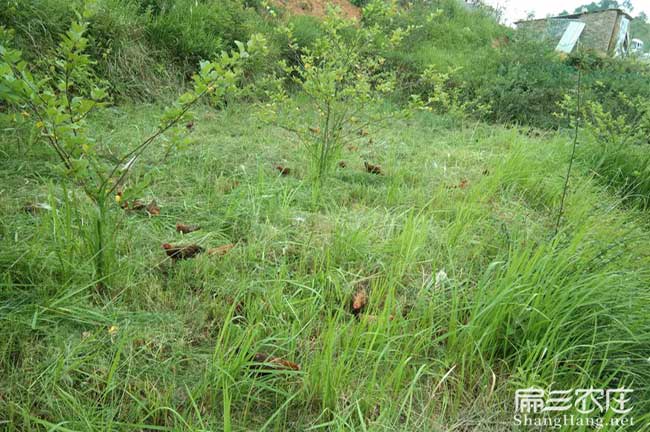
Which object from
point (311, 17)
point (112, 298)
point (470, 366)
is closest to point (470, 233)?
point (470, 366)

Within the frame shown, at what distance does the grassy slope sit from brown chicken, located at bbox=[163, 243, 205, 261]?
0.04m

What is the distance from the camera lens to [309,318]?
128cm

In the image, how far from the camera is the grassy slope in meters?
0.98

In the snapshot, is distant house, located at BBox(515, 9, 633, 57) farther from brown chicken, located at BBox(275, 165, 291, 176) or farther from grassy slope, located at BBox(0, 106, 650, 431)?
grassy slope, located at BBox(0, 106, 650, 431)

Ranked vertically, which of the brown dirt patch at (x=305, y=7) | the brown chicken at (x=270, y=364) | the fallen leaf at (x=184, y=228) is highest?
the brown dirt patch at (x=305, y=7)

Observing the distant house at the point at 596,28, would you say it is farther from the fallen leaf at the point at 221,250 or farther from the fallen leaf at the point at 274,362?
the fallen leaf at the point at 274,362

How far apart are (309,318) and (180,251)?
1.86 ft

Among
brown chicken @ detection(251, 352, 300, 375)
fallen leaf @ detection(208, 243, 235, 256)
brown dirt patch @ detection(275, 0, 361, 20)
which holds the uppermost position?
brown dirt patch @ detection(275, 0, 361, 20)

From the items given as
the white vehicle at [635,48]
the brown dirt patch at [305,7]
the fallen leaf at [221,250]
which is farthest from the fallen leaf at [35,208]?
the white vehicle at [635,48]

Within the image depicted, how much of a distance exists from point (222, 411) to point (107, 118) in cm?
305

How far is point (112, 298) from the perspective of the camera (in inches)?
50.1

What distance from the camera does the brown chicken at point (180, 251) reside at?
1.49 m

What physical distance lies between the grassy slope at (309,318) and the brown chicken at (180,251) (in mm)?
44

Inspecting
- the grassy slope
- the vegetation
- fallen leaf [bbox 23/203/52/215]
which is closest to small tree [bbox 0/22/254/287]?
the vegetation
